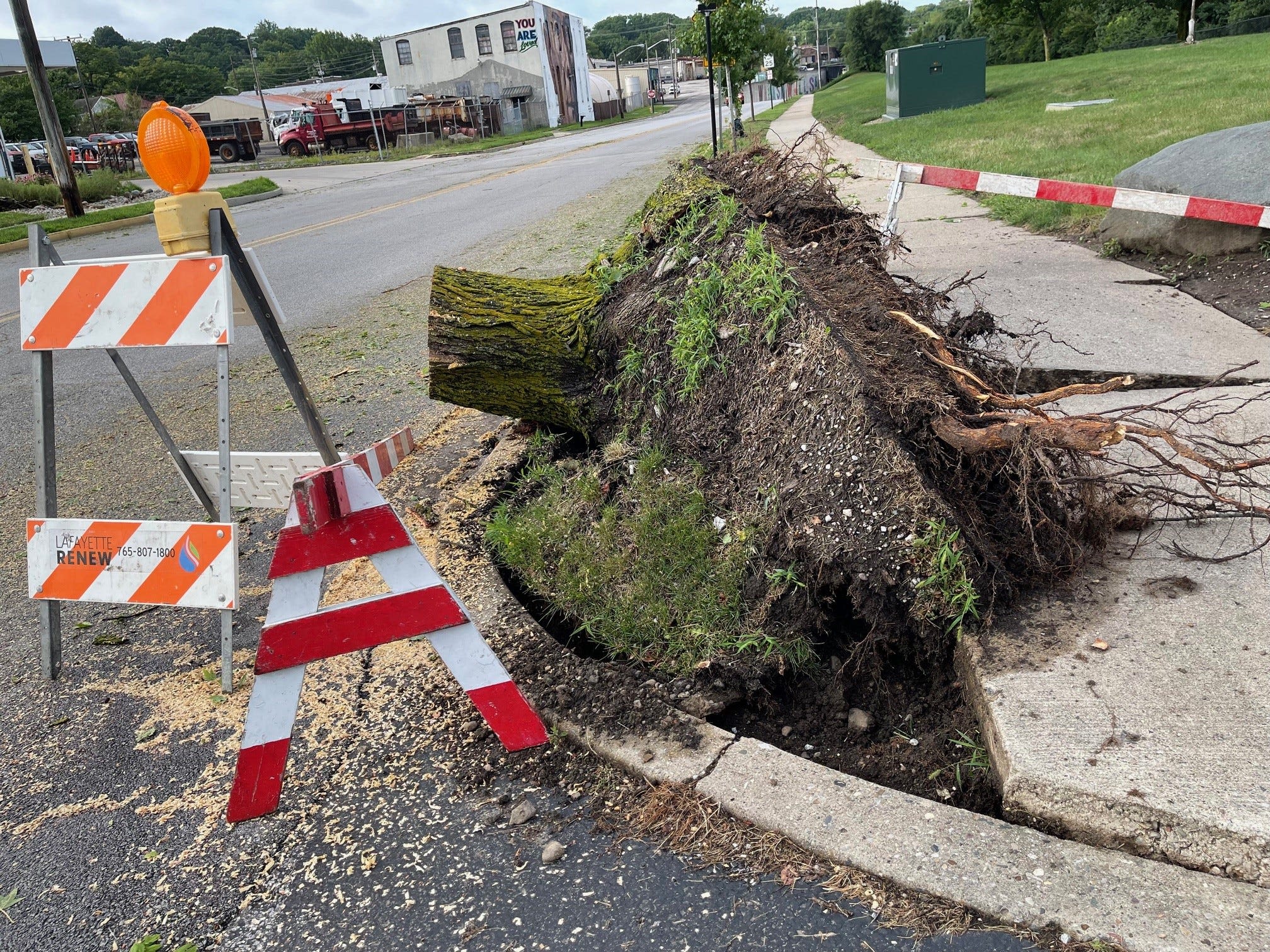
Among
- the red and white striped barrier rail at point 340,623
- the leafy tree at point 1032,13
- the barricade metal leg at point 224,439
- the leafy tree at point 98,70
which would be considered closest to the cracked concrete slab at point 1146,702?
the red and white striped barrier rail at point 340,623

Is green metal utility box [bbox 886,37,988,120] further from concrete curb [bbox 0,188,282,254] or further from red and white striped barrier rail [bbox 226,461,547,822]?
red and white striped barrier rail [bbox 226,461,547,822]

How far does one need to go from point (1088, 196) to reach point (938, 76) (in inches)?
709

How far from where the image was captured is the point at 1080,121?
547 inches

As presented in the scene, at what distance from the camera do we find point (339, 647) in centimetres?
246

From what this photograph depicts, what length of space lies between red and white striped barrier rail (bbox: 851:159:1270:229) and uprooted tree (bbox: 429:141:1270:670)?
2.14 metres

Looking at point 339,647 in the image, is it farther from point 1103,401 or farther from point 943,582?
point 1103,401

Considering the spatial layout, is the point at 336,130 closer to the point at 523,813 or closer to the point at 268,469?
the point at 268,469

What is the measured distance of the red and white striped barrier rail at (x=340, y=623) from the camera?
7.88 ft

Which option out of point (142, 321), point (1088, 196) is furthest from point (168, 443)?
point (1088, 196)

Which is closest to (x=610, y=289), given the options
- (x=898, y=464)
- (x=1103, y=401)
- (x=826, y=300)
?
(x=826, y=300)

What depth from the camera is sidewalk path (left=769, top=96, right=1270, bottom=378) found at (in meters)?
4.52

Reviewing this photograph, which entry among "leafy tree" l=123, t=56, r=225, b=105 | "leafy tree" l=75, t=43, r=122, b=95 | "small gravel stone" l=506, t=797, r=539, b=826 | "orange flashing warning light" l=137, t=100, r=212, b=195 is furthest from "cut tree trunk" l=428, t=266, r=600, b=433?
"leafy tree" l=75, t=43, r=122, b=95

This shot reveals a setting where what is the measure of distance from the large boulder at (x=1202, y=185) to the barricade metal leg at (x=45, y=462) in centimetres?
658

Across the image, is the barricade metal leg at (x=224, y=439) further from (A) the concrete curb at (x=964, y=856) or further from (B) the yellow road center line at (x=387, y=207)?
(B) the yellow road center line at (x=387, y=207)
